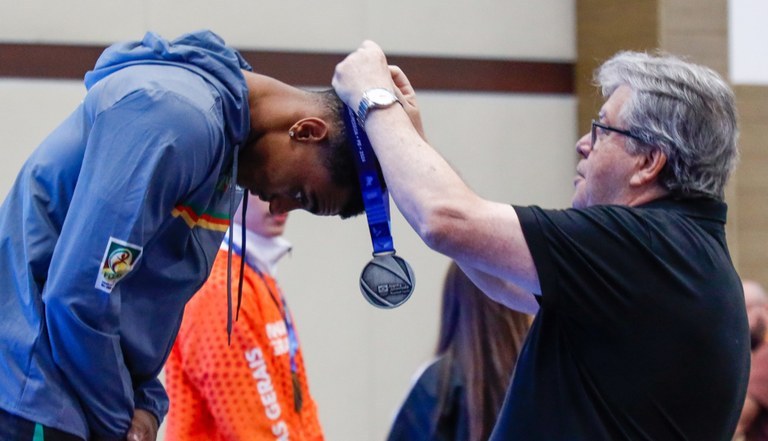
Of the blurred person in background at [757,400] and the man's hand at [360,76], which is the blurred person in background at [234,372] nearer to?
the man's hand at [360,76]

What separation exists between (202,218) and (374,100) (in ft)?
1.16

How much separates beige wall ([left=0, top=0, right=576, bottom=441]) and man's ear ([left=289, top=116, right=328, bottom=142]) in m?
2.63

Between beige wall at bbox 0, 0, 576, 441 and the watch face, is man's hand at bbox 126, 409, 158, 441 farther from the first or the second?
beige wall at bbox 0, 0, 576, 441

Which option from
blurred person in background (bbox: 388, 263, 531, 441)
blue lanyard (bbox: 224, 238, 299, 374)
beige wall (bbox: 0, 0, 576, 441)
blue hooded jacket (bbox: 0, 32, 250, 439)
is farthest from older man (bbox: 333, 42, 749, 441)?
beige wall (bbox: 0, 0, 576, 441)

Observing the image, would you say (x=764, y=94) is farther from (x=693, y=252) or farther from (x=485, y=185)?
(x=693, y=252)

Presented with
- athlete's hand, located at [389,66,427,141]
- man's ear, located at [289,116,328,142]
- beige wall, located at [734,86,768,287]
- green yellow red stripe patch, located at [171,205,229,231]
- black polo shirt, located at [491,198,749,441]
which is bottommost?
beige wall, located at [734,86,768,287]

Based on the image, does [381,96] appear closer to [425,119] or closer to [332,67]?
[332,67]

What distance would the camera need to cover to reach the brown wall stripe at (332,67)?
4.39m

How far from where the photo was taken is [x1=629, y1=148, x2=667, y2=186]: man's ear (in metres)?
1.88

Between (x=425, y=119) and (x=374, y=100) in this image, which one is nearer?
(x=374, y=100)

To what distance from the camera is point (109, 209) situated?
Result: 5.50ft

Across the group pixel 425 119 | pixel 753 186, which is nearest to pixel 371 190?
pixel 425 119

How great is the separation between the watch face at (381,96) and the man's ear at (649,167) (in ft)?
Result: 1.35

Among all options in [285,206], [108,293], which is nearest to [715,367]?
[285,206]
